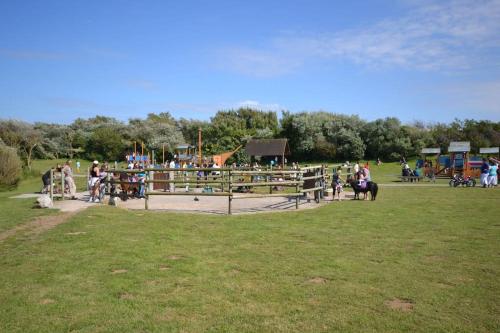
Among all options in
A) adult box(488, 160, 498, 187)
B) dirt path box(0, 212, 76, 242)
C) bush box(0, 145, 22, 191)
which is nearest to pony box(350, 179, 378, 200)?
adult box(488, 160, 498, 187)

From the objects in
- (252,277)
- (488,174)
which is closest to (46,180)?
(252,277)

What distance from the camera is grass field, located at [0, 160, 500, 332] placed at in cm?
476

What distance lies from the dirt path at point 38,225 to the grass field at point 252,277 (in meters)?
0.33

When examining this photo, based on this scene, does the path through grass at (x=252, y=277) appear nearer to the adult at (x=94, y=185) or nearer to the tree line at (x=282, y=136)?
the adult at (x=94, y=185)

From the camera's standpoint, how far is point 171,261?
730 centimetres

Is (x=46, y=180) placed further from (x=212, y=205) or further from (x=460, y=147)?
(x=460, y=147)

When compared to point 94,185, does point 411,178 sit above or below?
below

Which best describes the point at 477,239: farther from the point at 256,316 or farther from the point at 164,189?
the point at 164,189

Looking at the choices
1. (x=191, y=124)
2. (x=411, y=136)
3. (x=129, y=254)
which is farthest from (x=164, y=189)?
(x=191, y=124)

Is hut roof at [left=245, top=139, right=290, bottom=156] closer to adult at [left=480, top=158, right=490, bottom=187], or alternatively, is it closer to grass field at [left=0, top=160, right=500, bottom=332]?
adult at [left=480, top=158, right=490, bottom=187]

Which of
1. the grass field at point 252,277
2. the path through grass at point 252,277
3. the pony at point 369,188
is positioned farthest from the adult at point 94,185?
the pony at point 369,188

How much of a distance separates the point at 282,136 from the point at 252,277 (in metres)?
55.0

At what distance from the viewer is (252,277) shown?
643cm

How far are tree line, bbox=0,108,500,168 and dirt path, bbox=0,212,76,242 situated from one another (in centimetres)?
3260
